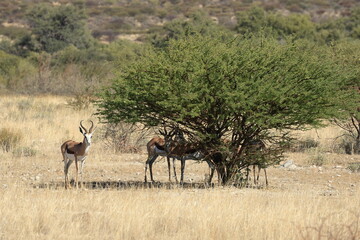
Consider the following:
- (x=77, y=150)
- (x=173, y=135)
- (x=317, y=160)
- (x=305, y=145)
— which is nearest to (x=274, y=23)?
(x=305, y=145)

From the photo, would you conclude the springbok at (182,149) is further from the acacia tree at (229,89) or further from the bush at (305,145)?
the bush at (305,145)

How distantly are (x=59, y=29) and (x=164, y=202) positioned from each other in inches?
2146

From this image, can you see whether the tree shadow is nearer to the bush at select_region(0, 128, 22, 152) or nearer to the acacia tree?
the acacia tree

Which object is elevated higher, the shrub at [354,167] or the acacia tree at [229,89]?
the acacia tree at [229,89]

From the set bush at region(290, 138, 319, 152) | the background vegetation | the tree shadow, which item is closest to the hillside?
the background vegetation

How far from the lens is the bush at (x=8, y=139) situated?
66.5ft

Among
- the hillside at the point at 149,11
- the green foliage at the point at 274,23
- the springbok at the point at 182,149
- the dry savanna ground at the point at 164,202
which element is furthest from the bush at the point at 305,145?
the hillside at the point at 149,11

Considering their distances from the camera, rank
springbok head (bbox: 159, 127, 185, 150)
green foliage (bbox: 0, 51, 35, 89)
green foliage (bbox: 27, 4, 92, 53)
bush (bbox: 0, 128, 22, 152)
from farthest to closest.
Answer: green foliage (bbox: 27, 4, 92, 53), green foliage (bbox: 0, 51, 35, 89), bush (bbox: 0, 128, 22, 152), springbok head (bbox: 159, 127, 185, 150)

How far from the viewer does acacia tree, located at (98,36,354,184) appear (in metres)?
12.8

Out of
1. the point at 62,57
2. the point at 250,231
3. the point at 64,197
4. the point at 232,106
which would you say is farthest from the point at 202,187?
the point at 62,57

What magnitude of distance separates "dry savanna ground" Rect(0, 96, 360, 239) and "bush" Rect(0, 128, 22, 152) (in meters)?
0.16

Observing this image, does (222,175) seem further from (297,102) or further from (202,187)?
(297,102)

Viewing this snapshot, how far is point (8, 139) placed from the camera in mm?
20656

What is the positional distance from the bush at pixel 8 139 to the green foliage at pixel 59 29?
1585 inches
